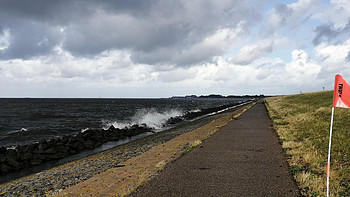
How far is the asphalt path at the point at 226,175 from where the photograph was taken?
483 centimetres

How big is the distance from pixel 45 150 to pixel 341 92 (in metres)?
15.3

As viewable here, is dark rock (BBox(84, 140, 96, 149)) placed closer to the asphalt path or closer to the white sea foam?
the white sea foam

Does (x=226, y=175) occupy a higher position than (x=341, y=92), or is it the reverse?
(x=341, y=92)

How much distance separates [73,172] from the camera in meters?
8.44

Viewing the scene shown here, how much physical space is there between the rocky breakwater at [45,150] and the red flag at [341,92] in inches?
537

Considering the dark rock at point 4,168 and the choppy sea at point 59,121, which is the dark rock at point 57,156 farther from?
the choppy sea at point 59,121

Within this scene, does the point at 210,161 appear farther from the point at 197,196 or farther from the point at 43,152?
the point at 43,152

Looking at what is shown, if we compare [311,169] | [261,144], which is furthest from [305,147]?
[311,169]

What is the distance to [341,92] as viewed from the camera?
463cm

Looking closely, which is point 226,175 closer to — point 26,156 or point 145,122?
point 26,156

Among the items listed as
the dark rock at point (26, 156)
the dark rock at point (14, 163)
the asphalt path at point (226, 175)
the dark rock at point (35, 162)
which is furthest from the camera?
the dark rock at point (26, 156)

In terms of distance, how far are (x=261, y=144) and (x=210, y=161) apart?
354 cm

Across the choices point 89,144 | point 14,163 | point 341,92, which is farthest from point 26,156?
point 341,92

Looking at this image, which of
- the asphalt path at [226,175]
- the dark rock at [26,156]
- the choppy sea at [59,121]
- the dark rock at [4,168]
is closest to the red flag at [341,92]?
the asphalt path at [226,175]
